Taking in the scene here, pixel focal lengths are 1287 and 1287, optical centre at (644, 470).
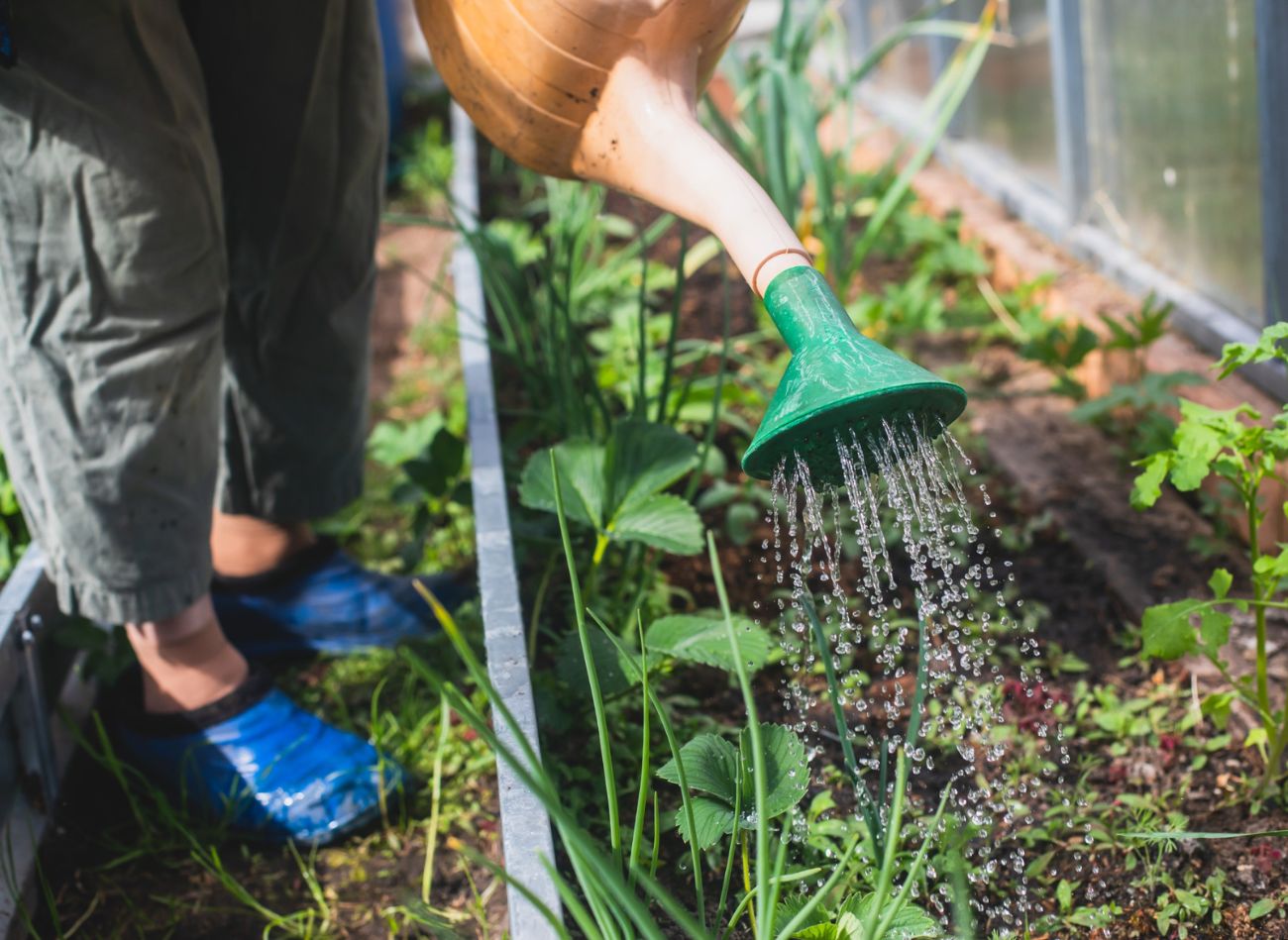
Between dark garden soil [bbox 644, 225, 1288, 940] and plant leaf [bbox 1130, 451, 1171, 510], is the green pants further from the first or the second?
plant leaf [bbox 1130, 451, 1171, 510]

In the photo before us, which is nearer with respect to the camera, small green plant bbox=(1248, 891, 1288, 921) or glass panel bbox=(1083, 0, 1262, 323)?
small green plant bbox=(1248, 891, 1288, 921)

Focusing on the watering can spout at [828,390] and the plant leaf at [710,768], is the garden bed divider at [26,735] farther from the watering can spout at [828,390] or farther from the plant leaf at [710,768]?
the watering can spout at [828,390]

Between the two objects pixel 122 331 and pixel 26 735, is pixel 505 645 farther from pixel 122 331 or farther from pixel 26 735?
pixel 26 735

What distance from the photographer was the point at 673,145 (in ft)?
3.95

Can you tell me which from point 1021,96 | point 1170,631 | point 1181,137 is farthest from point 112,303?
point 1021,96

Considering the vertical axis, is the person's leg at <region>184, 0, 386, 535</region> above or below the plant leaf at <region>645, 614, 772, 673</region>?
above

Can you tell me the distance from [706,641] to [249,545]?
0.93 m

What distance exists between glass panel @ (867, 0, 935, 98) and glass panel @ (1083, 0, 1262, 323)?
1.47 metres

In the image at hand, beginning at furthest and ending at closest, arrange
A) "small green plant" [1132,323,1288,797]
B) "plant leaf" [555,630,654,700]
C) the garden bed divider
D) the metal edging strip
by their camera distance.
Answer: the garden bed divider, "plant leaf" [555,630,654,700], "small green plant" [1132,323,1288,797], the metal edging strip

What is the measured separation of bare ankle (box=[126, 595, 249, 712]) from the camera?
165 centimetres

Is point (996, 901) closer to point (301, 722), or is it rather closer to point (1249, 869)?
point (1249, 869)

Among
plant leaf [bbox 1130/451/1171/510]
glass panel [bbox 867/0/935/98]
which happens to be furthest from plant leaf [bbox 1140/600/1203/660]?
glass panel [bbox 867/0/935/98]

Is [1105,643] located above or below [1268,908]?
above

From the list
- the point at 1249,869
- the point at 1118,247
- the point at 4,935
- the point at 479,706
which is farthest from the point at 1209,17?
the point at 4,935
